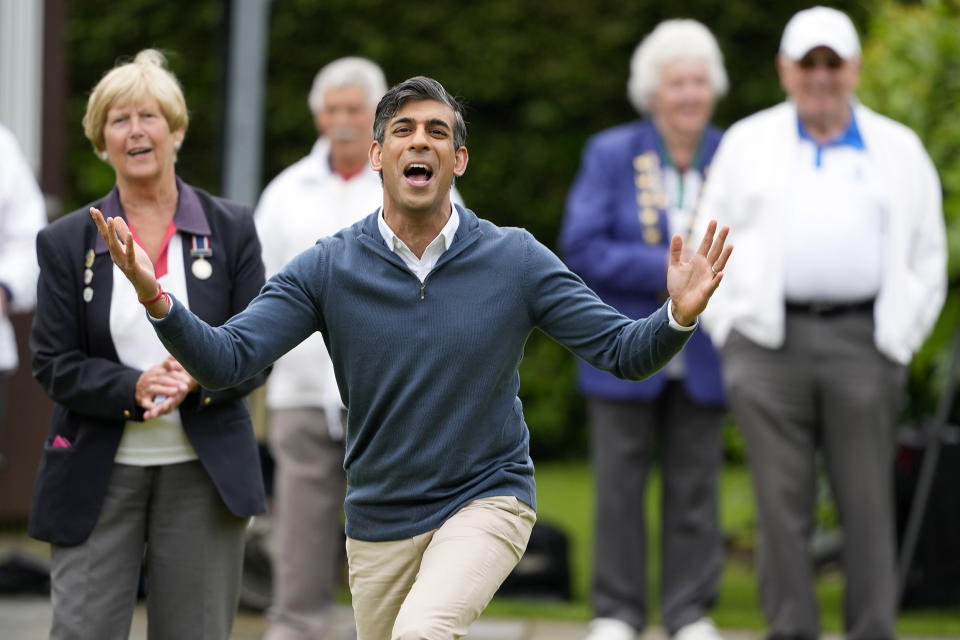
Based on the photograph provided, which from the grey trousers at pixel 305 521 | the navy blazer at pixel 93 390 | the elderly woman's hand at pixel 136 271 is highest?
the elderly woman's hand at pixel 136 271

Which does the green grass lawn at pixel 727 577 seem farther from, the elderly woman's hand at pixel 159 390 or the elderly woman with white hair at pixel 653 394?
the elderly woman's hand at pixel 159 390

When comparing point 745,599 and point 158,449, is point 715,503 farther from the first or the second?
point 158,449

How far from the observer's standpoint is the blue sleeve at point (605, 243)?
6613 mm

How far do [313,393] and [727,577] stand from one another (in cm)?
319

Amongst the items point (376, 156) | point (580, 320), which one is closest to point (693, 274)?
point (580, 320)

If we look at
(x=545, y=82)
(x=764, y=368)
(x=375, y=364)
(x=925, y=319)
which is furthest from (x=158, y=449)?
(x=545, y=82)

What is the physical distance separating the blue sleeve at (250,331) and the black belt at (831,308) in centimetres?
267

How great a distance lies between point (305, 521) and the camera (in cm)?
632

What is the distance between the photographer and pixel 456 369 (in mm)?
4086

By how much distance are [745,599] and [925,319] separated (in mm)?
2270

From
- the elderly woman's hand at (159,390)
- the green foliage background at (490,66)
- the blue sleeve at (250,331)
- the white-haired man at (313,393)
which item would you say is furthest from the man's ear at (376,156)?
the green foliage background at (490,66)

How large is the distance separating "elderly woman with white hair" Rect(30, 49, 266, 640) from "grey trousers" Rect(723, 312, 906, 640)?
2441 mm

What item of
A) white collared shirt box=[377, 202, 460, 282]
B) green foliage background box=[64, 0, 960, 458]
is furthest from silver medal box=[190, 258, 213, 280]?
green foliage background box=[64, 0, 960, 458]

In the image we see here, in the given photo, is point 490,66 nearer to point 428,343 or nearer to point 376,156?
point 376,156
